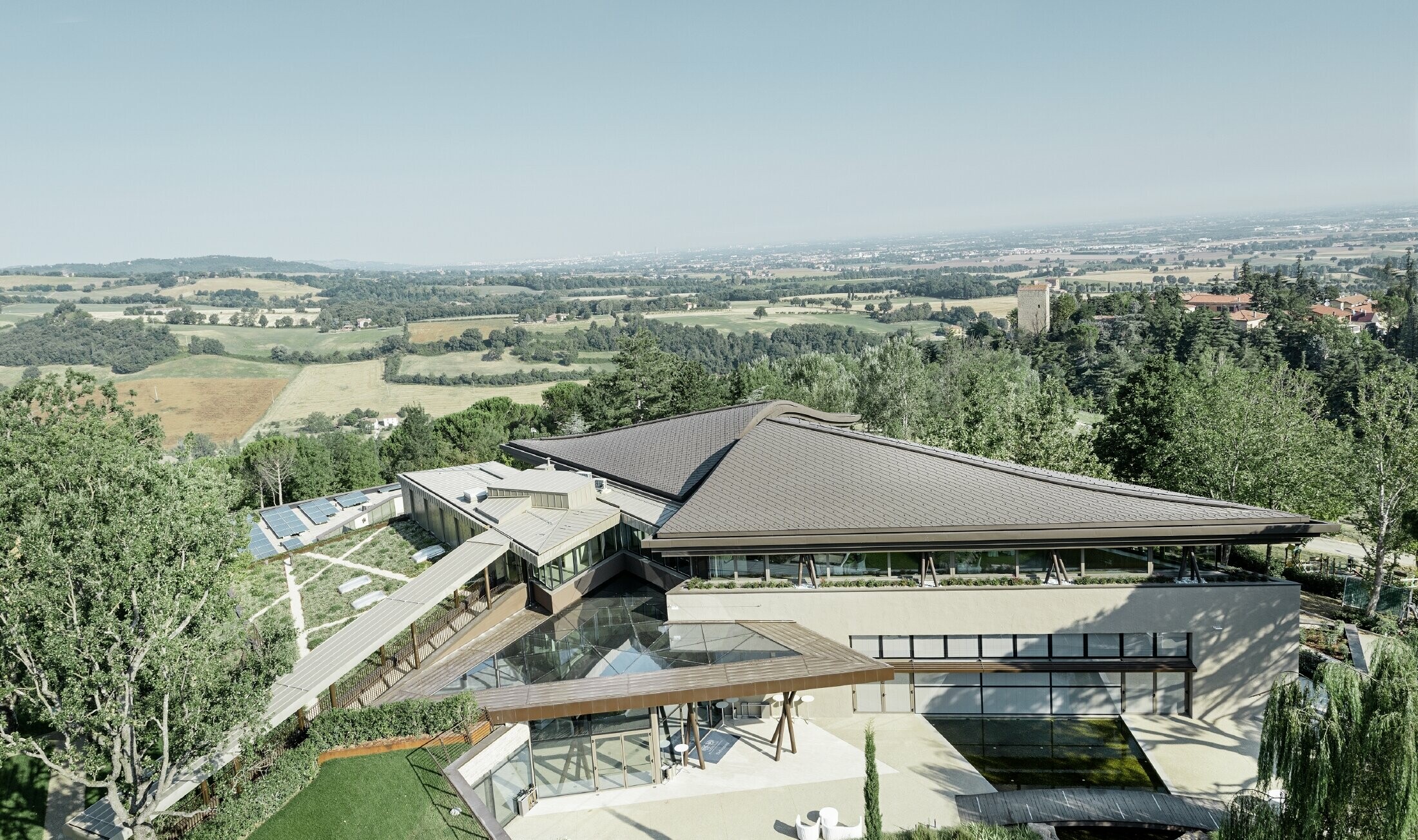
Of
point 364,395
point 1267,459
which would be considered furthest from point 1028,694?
point 364,395

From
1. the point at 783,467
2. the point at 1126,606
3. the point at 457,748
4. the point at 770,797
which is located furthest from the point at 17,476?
the point at 1126,606

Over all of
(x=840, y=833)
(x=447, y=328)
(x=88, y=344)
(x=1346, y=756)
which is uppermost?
(x=88, y=344)

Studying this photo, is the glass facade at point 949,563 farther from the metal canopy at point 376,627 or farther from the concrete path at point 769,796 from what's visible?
the metal canopy at point 376,627

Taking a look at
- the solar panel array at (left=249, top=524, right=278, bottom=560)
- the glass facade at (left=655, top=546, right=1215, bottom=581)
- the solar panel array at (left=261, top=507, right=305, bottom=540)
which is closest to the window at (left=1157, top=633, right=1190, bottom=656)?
the glass facade at (left=655, top=546, right=1215, bottom=581)

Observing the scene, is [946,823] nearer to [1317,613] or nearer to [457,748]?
[457,748]

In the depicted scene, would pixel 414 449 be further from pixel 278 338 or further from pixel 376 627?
pixel 278 338

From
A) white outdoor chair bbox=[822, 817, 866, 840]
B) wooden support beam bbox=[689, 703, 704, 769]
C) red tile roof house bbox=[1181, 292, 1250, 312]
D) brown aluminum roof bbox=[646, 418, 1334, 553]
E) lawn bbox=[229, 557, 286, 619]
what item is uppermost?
red tile roof house bbox=[1181, 292, 1250, 312]

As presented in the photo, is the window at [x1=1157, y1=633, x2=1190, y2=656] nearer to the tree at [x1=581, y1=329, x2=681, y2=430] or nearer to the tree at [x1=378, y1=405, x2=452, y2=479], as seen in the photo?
the tree at [x1=581, y1=329, x2=681, y2=430]
